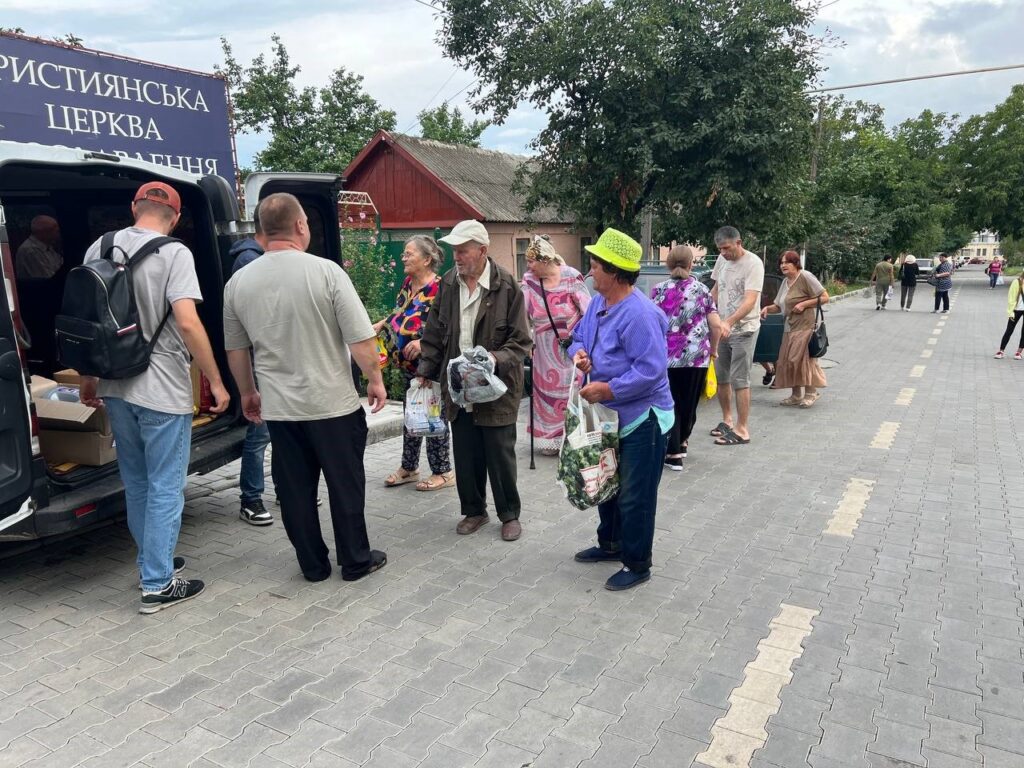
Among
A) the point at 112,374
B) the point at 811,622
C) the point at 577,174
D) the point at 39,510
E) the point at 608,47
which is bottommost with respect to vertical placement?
the point at 811,622

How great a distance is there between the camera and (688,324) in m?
5.71

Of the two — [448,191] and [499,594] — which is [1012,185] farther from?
[499,594]

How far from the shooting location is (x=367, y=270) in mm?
8984

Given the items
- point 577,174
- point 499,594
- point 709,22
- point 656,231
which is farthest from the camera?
point 656,231

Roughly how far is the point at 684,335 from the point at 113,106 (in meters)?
5.20

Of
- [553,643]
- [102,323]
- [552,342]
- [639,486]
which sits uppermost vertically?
[102,323]

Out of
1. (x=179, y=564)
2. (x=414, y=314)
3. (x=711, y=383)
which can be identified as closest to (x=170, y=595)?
(x=179, y=564)

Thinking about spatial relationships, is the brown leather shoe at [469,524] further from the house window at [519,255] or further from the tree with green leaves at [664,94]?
the house window at [519,255]

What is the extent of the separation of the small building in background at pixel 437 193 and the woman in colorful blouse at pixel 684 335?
16550mm

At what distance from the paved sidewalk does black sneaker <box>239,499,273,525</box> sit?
4.8 inches

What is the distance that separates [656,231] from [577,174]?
3.44m

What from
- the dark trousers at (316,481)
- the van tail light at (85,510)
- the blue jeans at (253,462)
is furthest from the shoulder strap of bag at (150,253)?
the blue jeans at (253,462)

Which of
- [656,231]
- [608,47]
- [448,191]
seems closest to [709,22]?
[608,47]

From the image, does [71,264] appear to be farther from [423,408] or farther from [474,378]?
[474,378]
